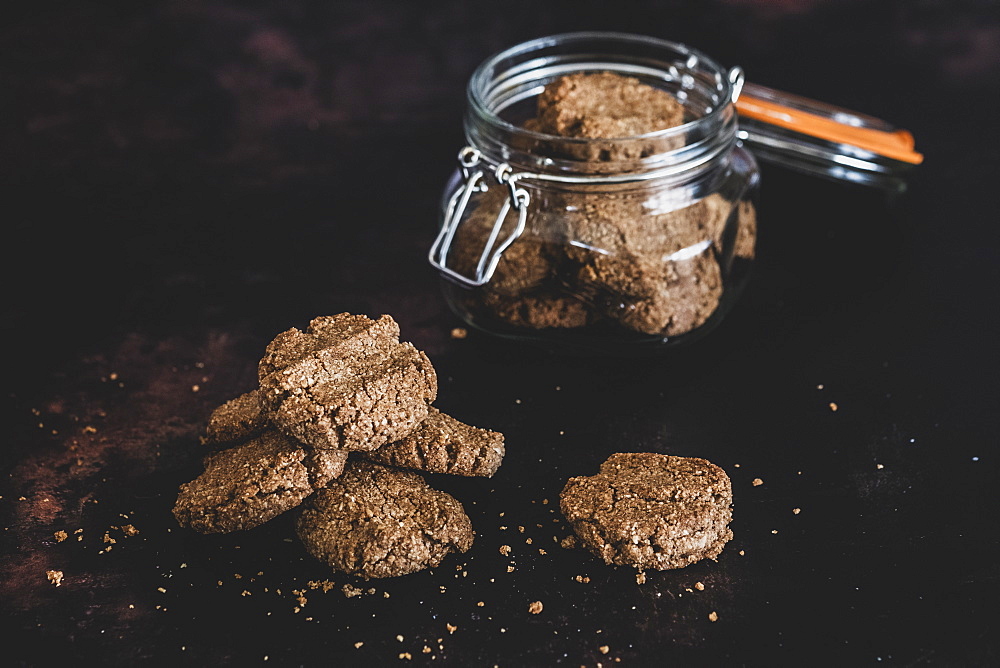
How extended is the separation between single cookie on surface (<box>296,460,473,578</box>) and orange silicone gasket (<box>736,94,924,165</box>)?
106 cm

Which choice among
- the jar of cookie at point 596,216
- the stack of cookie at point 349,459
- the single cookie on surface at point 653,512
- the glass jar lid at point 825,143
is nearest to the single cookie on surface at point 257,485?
the stack of cookie at point 349,459

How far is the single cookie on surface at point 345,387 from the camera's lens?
4.23 feet

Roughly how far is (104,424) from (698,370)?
0.94 metres

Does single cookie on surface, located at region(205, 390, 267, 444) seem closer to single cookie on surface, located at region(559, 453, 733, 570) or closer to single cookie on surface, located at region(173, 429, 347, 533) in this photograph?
single cookie on surface, located at region(173, 429, 347, 533)

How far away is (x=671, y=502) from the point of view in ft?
4.45

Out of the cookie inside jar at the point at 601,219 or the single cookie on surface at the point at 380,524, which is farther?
the cookie inside jar at the point at 601,219

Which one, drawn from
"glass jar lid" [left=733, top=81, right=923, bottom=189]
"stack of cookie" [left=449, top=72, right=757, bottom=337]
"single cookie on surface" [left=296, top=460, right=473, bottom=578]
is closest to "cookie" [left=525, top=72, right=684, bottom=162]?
"stack of cookie" [left=449, top=72, right=757, bottom=337]

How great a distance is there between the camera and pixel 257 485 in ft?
4.28

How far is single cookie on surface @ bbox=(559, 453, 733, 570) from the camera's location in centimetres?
132

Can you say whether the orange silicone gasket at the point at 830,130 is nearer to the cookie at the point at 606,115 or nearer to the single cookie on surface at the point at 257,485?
the cookie at the point at 606,115

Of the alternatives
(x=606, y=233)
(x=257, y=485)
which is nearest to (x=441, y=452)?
(x=257, y=485)

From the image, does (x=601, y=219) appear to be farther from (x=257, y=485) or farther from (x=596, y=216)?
(x=257, y=485)

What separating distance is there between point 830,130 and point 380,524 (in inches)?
47.8

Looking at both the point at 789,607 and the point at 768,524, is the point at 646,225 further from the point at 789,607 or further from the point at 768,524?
the point at 789,607
